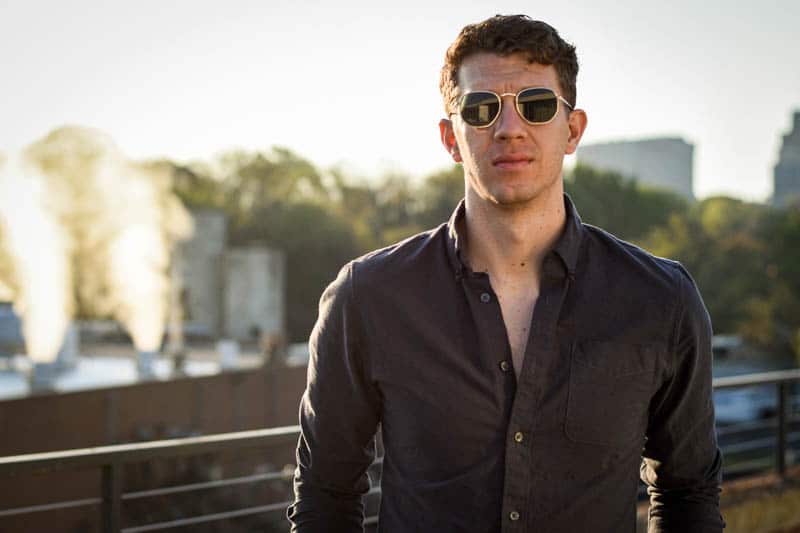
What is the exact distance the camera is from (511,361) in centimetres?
183

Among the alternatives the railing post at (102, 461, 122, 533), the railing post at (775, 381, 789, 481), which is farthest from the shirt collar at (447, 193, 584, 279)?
the railing post at (775, 381, 789, 481)

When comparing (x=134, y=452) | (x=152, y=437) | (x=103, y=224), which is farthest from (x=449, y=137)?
(x=103, y=224)

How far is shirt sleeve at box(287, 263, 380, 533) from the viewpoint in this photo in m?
1.87

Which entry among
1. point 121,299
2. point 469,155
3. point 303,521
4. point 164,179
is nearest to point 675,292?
point 469,155

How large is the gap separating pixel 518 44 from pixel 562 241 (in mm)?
410

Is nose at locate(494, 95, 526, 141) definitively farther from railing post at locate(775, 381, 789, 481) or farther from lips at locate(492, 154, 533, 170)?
railing post at locate(775, 381, 789, 481)

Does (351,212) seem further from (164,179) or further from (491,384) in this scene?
(491,384)

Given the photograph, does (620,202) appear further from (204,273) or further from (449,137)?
(449,137)

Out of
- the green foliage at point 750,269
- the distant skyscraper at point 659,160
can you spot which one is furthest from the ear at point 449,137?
the distant skyscraper at point 659,160

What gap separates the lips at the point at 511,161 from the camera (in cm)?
184

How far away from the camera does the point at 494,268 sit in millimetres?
1927

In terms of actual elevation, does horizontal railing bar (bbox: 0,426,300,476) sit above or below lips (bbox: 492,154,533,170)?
below

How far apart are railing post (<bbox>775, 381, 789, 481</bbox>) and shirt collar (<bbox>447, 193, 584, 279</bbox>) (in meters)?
4.78

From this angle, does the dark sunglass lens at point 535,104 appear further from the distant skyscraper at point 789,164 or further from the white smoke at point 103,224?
the distant skyscraper at point 789,164
